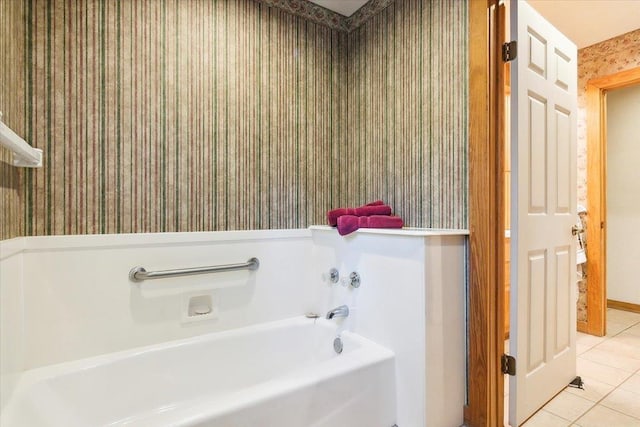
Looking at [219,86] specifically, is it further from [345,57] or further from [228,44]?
[345,57]

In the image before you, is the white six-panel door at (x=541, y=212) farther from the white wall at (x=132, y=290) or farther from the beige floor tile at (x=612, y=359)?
the white wall at (x=132, y=290)

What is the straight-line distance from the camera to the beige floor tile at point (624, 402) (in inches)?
67.1

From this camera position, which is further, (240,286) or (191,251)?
(240,286)

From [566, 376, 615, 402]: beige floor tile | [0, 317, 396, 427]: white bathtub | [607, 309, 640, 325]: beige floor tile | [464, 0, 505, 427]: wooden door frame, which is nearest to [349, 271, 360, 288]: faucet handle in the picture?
[0, 317, 396, 427]: white bathtub

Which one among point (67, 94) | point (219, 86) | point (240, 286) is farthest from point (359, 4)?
point (240, 286)

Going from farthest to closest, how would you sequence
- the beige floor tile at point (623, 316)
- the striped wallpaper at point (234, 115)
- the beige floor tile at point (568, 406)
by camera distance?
the beige floor tile at point (623, 316) → the beige floor tile at point (568, 406) → the striped wallpaper at point (234, 115)

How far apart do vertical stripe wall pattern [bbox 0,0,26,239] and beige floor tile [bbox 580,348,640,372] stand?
11.0 ft

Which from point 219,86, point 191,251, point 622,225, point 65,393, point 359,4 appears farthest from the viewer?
point 622,225

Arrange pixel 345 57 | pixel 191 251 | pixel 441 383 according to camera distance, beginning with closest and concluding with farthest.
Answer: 1. pixel 441 383
2. pixel 191 251
3. pixel 345 57

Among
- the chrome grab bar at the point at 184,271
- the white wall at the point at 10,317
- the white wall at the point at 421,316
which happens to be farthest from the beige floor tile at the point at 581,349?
the white wall at the point at 10,317

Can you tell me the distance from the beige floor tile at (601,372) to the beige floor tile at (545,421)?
632 millimetres

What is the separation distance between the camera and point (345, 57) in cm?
242

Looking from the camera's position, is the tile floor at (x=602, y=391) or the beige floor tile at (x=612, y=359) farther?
the beige floor tile at (x=612, y=359)

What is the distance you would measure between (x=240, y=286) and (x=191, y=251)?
1.15 ft
